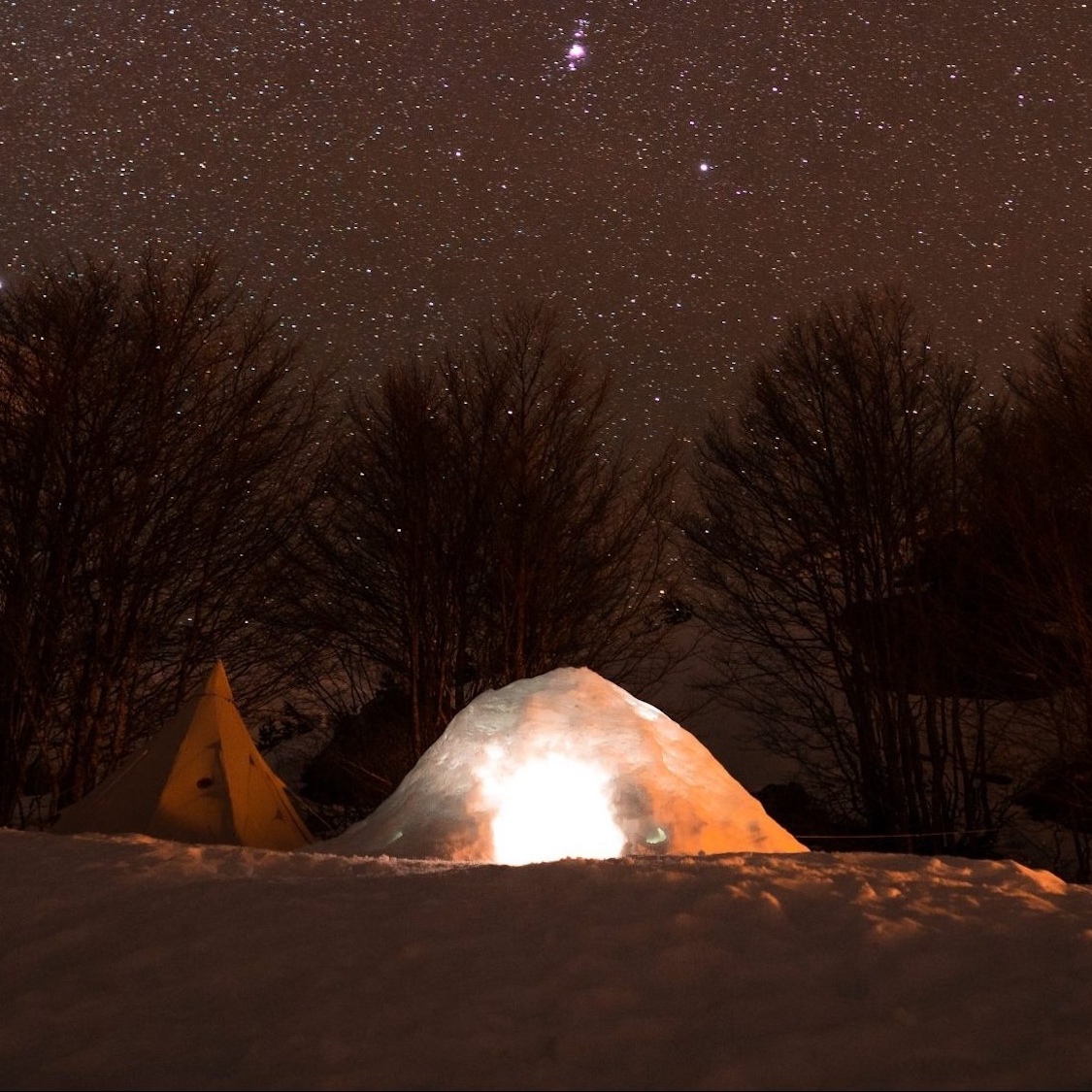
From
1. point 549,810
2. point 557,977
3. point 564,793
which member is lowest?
point 557,977

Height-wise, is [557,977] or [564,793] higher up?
[564,793]

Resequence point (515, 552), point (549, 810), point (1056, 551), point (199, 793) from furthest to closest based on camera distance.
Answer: point (515, 552)
point (1056, 551)
point (199, 793)
point (549, 810)

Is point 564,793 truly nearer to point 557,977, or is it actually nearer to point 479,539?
point 557,977

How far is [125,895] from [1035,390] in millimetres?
13908

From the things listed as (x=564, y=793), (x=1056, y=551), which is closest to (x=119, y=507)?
(x=564, y=793)

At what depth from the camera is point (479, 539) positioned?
1661cm

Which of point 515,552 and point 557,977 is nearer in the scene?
point 557,977

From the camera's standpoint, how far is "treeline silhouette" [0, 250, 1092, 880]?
14.0 meters

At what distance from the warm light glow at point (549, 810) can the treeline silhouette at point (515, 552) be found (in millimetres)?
8175

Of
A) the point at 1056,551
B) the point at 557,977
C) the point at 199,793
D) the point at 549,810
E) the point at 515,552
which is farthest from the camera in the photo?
the point at 515,552

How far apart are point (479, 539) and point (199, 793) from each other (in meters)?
8.16

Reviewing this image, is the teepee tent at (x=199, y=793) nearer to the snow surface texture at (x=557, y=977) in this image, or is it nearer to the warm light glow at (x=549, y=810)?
the warm light glow at (x=549, y=810)

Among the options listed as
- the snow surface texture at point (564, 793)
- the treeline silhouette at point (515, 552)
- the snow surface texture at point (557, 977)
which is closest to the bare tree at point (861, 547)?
the treeline silhouette at point (515, 552)

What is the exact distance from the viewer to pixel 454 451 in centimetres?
1672
